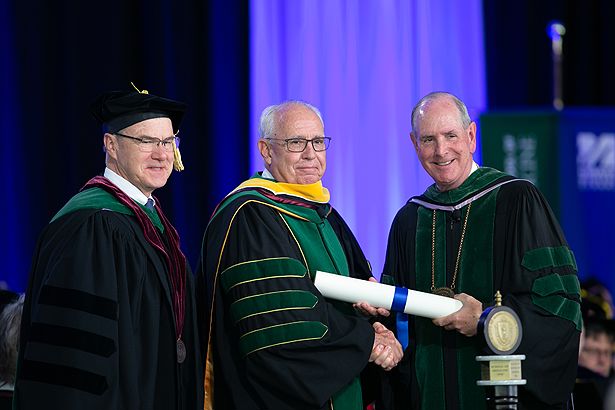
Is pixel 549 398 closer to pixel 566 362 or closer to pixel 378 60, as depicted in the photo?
pixel 566 362

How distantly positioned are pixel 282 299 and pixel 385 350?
495mm

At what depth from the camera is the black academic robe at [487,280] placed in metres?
4.49

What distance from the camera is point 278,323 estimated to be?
4281mm

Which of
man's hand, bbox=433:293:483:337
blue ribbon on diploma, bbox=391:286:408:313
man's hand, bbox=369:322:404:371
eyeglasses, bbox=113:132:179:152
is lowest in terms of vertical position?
man's hand, bbox=369:322:404:371

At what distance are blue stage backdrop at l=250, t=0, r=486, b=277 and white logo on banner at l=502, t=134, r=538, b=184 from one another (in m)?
0.46

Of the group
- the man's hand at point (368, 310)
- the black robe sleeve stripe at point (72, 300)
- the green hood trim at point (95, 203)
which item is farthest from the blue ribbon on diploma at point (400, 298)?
the black robe sleeve stripe at point (72, 300)

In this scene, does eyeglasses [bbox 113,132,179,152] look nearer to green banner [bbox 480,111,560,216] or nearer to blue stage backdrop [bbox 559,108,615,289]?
green banner [bbox 480,111,560,216]

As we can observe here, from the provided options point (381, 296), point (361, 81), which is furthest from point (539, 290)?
point (361, 81)

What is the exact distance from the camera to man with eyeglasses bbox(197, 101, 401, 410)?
427 cm

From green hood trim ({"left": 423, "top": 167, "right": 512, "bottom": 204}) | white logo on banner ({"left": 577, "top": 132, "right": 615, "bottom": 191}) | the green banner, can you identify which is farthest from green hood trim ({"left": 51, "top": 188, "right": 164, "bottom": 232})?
white logo on banner ({"left": 577, "top": 132, "right": 615, "bottom": 191})

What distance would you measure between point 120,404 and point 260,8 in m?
6.00

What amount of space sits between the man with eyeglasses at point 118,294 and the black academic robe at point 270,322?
6.3 inches

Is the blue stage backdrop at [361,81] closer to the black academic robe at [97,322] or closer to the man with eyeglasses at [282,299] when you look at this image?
the man with eyeglasses at [282,299]

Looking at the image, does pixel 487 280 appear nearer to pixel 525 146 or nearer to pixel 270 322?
pixel 270 322
